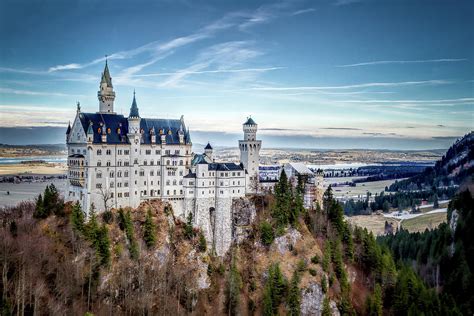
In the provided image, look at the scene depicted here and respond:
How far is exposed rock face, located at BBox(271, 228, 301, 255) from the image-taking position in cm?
7956

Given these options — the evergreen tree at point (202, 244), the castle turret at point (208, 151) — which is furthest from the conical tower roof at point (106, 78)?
the evergreen tree at point (202, 244)

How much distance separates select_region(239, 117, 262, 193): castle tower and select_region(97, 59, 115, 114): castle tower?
21.9 m

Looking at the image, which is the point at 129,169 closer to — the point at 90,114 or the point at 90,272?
the point at 90,114

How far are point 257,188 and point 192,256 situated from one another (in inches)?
637

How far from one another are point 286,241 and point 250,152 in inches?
637

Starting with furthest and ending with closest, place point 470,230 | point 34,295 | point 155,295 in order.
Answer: point 470,230
point 155,295
point 34,295

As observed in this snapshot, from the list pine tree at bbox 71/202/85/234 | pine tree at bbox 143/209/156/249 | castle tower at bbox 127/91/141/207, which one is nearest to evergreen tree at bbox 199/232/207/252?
pine tree at bbox 143/209/156/249

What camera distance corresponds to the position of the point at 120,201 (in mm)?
76125

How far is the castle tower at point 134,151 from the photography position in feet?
254

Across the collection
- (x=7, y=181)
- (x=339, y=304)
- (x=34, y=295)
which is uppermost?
(x=7, y=181)

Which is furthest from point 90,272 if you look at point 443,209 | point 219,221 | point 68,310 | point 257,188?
point 443,209

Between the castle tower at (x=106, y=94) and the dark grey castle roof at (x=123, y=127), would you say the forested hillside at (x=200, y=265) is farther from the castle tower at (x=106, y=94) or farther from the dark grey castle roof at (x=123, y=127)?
the castle tower at (x=106, y=94)

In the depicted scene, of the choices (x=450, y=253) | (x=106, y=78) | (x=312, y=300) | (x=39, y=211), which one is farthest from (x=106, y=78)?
(x=450, y=253)

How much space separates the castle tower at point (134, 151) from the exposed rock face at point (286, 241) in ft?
72.5
